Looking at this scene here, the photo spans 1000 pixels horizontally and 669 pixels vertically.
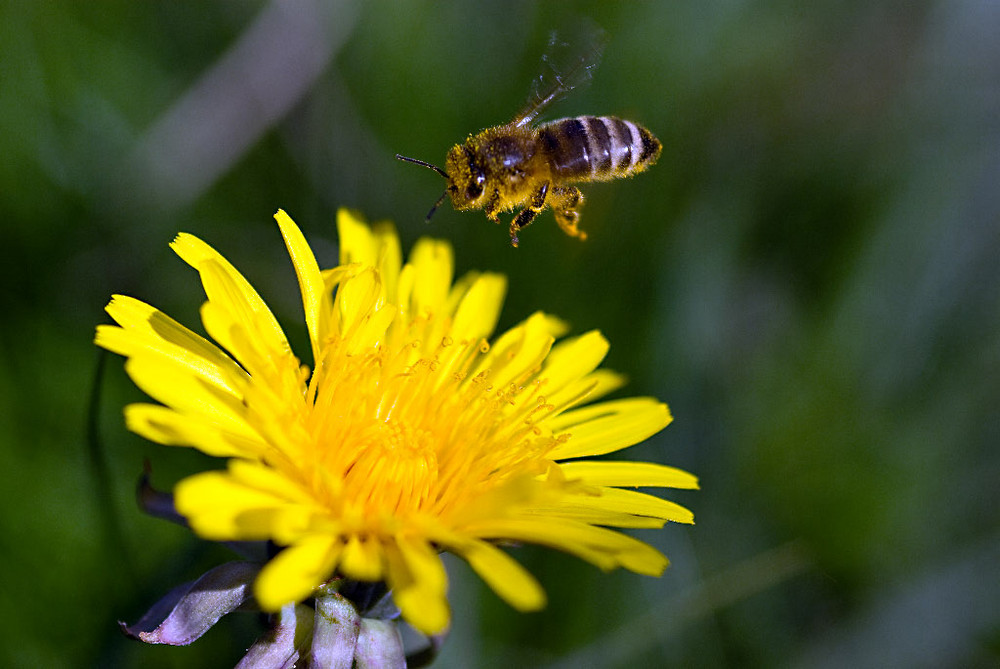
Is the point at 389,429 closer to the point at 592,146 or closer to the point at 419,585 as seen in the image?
the point at 419,585

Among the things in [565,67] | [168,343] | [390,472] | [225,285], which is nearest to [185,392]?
[168,343]

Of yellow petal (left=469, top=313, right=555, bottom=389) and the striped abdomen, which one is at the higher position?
the striped abdomen

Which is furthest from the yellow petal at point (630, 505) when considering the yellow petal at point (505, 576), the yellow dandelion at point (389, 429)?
the yellow petal at point (505, 576)

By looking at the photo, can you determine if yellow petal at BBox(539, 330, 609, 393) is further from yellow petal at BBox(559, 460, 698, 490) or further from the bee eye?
the bee eye

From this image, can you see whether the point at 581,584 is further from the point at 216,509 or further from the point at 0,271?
the point at 0,271

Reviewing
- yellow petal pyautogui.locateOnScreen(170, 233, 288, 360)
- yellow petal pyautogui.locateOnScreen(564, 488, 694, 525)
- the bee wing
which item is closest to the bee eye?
the bee wing

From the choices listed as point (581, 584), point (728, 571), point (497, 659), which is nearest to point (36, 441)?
point (497, 659)

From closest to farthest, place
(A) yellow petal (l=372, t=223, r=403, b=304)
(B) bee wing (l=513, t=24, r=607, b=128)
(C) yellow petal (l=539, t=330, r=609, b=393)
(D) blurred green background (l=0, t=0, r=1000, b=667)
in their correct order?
(C) yellow petal (l=539, t=330, r=609, b=393), (A) yellow petal (l=372, t=223, r=403, b=304), (B) bee wing (l=513, t=24, r=607, b=128), (D) blurred green background (l=0, t=0, r=1000, b=667)
